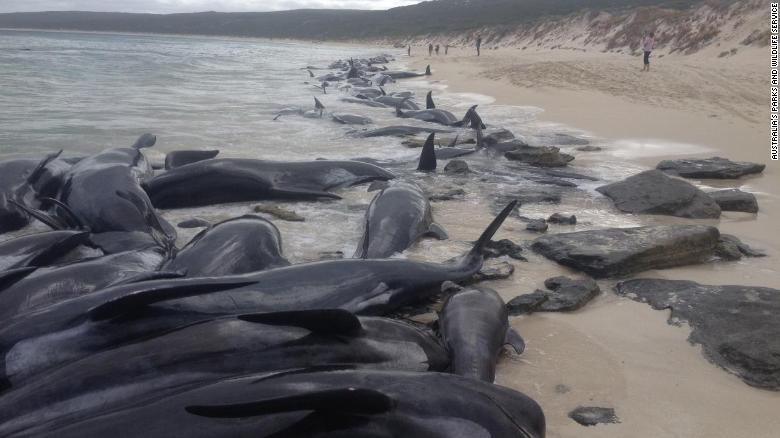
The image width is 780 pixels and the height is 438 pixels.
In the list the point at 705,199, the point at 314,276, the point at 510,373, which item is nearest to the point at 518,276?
the point at 510,373

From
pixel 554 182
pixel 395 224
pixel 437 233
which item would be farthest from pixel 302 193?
pixel 554 182

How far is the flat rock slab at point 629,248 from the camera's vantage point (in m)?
4.24

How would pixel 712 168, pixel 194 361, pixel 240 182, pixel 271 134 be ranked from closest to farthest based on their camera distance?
pixel 194 361 < pixel 240 182 < pixel 712 168 < pixel 271 134

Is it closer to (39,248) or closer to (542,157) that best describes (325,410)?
Answer: (39,248)

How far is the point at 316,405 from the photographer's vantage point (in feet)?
5.98

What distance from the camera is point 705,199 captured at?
19.0 ft

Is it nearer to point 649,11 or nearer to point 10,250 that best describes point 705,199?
point 10,250

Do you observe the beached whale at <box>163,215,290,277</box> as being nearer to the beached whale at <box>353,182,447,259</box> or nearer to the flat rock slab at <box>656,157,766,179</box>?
the beached whale at <box>353,182,447,259</box>

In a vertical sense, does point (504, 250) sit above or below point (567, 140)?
above

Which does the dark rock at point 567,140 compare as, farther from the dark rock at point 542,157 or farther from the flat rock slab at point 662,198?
the flat rock slab at point 662,198

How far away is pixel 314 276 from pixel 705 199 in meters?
4.06

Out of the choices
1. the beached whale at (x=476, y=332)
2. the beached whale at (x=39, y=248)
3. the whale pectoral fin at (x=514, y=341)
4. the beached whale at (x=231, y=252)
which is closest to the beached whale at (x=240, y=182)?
the beached whale at (x=39, y=248)

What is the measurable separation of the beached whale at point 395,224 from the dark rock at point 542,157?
2.76 metres

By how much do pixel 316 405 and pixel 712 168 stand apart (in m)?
6.84
